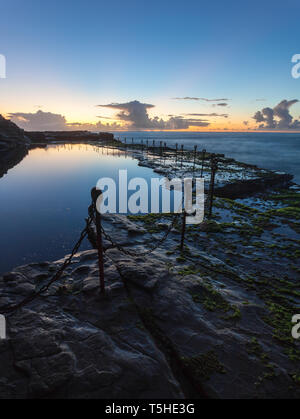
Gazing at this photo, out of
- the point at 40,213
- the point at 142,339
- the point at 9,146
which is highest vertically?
the point at 9,146

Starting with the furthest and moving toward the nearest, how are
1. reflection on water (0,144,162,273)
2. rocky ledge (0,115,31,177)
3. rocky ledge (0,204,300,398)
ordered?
rocky ledge (0,115,31,177), reflection on water (0,144,162,273), rocky ledge (0,204,300,398)

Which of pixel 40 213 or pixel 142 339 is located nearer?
pixel 142 339

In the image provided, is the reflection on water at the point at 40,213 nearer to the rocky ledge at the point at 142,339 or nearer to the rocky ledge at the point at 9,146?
the rocky ledge at the point at 142,339

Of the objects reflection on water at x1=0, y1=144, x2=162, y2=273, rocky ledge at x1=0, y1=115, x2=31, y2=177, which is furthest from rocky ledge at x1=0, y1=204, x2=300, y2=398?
rocky ledge at x1=0, y1=115, x2=31, y2=177

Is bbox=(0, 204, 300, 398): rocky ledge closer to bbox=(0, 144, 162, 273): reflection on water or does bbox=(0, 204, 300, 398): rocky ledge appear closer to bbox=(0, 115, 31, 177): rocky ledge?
bbox=(0, 144, 162, 273): reflection on water

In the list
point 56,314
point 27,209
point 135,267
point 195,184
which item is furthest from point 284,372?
point 195,184

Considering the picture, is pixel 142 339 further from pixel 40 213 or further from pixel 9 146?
pixel 9 146

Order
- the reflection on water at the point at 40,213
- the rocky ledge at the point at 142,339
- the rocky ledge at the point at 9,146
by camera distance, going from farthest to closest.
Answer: the rocky ledge at the point at 9,146
the reflection on water at the point at 40,213
the rocky ledge at the point at 142,339

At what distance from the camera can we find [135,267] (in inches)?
269

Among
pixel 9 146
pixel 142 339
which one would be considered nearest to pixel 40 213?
pixel 142 339

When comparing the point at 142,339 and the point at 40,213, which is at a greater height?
the point at 40,213

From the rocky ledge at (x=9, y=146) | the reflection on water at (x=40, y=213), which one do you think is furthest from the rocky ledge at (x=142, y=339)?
the rocky ledge at (x=9, y=146)

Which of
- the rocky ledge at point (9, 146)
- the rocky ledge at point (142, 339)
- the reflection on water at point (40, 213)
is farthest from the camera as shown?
the rocky ledge at point (9, 146)
